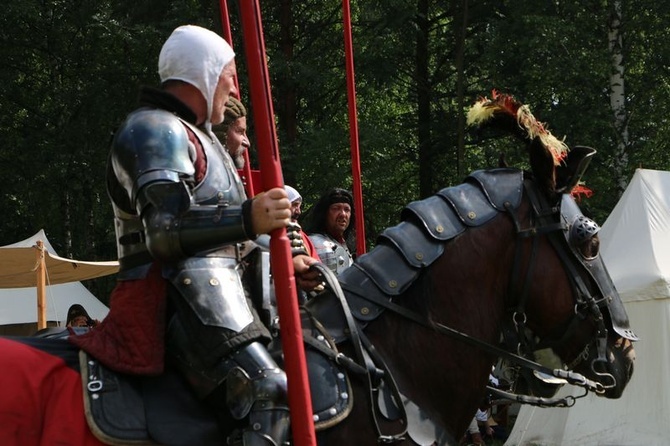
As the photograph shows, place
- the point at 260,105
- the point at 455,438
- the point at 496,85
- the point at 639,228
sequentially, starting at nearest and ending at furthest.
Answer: the point at 260,105, the point at 455,438, the point at 639,228, the point at 496,85

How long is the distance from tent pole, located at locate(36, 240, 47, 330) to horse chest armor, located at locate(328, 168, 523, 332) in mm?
6547

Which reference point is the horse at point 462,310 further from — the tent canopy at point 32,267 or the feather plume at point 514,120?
the tent canopy at point 32,267

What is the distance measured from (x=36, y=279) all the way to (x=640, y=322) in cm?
652

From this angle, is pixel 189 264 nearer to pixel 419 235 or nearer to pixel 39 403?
pixel 39 403

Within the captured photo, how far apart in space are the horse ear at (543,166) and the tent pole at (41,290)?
21.9 feet

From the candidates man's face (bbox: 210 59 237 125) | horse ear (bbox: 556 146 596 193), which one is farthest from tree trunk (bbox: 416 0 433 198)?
man's face (bbox: 210 59 237 125)

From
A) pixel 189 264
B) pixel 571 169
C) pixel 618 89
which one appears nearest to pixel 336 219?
pixel 571 169

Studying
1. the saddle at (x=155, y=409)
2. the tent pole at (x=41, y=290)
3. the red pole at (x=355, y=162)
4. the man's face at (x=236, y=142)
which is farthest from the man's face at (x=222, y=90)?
the tent pole at (x=41, y=290)

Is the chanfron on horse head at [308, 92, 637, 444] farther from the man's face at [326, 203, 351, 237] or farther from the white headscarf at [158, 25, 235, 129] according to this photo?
the man's face at [326, 203, 351, 237]

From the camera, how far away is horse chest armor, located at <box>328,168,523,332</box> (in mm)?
3674

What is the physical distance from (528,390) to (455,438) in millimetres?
572

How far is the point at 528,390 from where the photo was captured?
4.13 meters

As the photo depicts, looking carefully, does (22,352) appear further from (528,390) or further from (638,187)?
(638,187)

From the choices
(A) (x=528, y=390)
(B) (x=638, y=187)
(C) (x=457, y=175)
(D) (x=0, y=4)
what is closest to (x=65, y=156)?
(D) (x=0, y=4)
